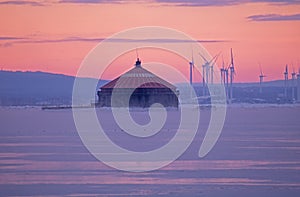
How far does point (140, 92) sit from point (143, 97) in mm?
628

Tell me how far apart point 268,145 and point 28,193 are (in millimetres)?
14093

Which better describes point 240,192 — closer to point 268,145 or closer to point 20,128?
point 268,145

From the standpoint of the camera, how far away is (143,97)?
8600 centimetres

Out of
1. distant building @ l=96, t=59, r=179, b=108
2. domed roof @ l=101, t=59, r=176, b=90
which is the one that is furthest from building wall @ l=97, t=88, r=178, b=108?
domed roof @ l=101, t=59, r=176, b=90

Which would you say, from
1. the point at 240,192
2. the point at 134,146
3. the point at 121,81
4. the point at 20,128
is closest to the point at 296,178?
the point at 240,192

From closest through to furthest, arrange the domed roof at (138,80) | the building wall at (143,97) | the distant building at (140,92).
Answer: the building wall at (143,97), the distant building at (140,92), the domed roof at (138,80)

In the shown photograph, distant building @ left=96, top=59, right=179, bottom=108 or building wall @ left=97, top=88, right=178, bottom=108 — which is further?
distant building @ left=96, top=59, right=179, bottom=108

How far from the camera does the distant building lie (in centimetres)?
8512

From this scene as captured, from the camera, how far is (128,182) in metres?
22.2

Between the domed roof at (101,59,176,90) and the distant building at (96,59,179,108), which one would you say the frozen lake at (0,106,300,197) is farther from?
the domed roof at (101,59,176,90)

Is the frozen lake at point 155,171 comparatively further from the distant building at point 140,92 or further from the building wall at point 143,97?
the distant building at point 140,92

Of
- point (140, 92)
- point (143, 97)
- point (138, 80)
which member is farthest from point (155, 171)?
point (138, 80)

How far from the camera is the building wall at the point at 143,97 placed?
84938 mm

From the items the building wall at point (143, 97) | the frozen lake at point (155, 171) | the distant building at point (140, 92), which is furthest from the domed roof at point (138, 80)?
the frozen lake at point (155, 171)
